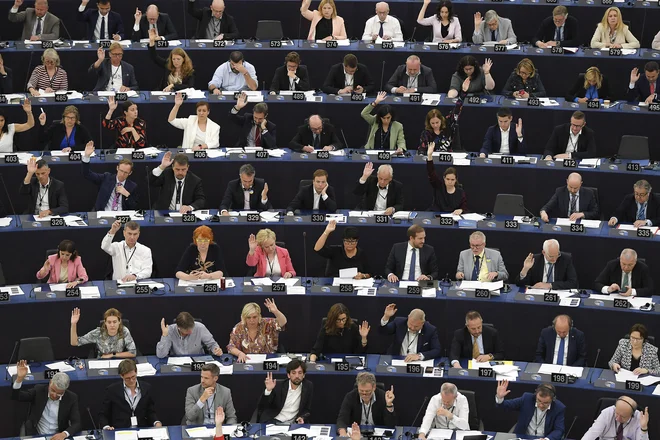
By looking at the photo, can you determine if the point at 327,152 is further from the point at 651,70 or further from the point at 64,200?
the point at 651,70

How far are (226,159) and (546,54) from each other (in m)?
4.47

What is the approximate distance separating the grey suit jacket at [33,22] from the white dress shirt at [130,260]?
180 inches

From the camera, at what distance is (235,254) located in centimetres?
1445

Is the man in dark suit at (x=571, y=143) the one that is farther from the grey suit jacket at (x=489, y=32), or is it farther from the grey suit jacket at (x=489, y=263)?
the grey suit jacket at (x=489, y=263)

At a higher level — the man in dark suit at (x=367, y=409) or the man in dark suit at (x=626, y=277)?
the man in dark suit at (x=626, y=277)

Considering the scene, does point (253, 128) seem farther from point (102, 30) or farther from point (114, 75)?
point (102, 30)

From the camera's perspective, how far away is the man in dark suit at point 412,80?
16.3m

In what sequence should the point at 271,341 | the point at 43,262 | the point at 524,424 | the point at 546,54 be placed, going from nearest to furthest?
the point at 524,424 < the point at 271,341 < the point at 43,262 < the point at 546,54

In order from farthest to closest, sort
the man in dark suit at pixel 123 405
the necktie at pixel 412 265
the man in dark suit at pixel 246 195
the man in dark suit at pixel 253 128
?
the man in dark suit at pixel 253 128, the man in dark suit at pixel 246 195, the necktie at pixel 412 265, the man in dark suit at pixel 123 405

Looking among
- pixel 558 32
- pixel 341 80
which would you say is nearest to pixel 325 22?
pixel 341 80

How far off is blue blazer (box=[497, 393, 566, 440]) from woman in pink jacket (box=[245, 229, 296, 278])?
2.87 metres

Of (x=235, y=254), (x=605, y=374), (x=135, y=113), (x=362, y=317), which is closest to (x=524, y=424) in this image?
(x=605, y=374)

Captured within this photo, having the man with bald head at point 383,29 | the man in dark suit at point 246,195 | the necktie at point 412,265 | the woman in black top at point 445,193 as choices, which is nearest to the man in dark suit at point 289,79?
the man with bald head at point 383,29

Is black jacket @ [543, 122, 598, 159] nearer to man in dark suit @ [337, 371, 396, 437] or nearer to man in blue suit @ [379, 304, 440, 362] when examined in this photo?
man in blue suit @ [379, 304, 440, 362]
